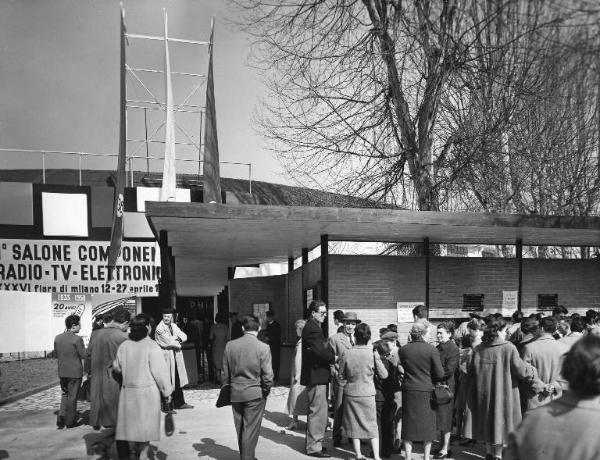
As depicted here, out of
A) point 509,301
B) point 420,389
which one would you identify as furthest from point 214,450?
point 509,301

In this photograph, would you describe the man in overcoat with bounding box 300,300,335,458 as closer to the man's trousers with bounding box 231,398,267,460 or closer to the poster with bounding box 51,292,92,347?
the man's trousers with bounding box 231,398,267,460

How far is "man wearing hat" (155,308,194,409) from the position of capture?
948 cm

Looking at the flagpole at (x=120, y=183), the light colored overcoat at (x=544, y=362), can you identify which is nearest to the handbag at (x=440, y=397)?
the light colored overcoat at (x=544, y=362)

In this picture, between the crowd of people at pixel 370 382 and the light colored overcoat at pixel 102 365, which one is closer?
the crowd of people at pixel 370 382

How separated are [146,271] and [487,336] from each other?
64.0 ft

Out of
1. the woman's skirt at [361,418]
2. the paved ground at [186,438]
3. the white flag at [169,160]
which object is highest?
the white flag at [169,160]

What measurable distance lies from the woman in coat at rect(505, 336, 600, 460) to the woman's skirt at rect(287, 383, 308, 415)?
6109 mm

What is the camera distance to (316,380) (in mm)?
7340

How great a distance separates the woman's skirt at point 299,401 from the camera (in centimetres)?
844

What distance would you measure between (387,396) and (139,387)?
3.02 m

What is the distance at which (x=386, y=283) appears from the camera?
12.4 m

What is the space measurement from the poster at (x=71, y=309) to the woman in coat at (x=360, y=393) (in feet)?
54.6

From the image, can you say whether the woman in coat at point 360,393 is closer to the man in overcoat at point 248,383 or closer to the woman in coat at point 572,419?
the man in overcoat at point 248,383

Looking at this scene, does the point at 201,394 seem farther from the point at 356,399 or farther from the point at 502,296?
the point at 502,296
